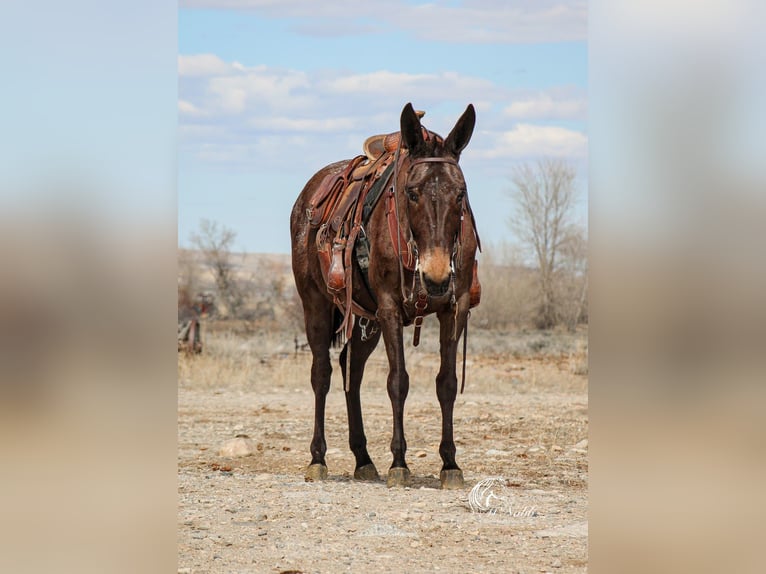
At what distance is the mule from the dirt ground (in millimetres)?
501

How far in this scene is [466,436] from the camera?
10.4 metres

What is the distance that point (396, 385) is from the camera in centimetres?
752

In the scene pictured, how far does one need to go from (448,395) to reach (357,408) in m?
1.13

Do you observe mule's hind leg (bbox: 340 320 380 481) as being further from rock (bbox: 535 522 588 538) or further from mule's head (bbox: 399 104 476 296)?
rock (bbox: 535 522 588 538)

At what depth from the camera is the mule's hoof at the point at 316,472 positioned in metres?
8.16

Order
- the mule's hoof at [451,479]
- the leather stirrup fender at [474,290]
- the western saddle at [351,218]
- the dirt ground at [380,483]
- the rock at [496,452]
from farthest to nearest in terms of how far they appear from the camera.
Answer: the rock at [496,452], the western saddle at [351,218], the leather stirrup fender at [474,290], the mule's hoof at [451,479], the dirt ground at [380,483]

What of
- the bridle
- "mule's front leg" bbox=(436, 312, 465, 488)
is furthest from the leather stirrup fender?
the bridle

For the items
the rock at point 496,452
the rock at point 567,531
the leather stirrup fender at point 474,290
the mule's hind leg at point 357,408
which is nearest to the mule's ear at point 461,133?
the leather stirrup fender at point 474,290

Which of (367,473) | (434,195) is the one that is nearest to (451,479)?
(367,473)

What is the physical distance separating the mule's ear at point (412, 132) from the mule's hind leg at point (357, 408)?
85.5 inches

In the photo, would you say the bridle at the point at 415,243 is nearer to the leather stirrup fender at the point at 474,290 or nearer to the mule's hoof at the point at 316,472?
the leather stirrup fender at the point at 474,290
